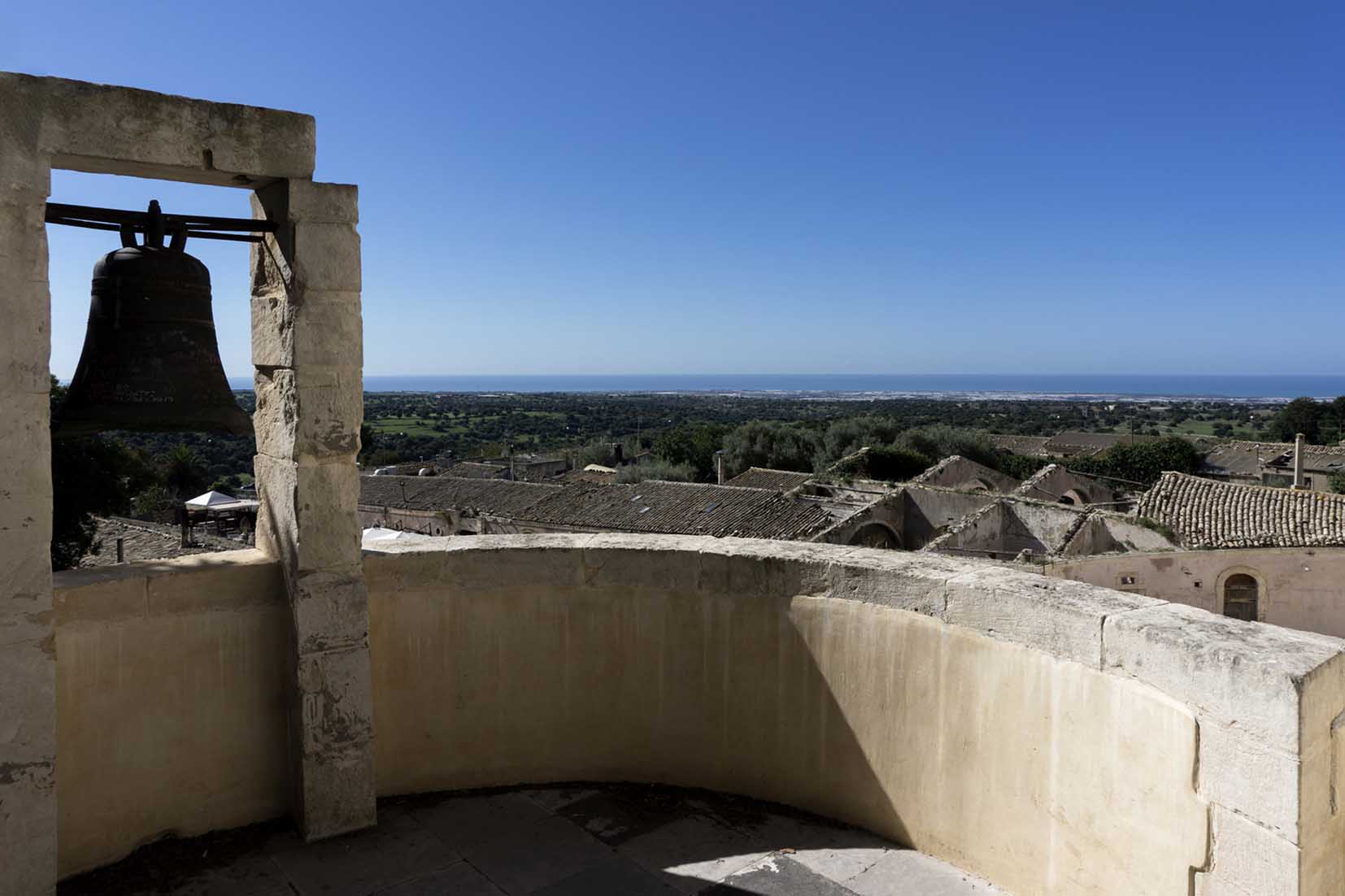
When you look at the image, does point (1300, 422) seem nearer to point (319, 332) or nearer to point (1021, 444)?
point (1021, 444)

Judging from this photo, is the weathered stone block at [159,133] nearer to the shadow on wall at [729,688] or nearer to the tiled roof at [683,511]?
the shadow on wall at [729,688]

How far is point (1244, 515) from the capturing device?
1831 cm

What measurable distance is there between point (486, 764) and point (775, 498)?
19649mm

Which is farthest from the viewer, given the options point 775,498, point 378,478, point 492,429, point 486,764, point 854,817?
point 492,429

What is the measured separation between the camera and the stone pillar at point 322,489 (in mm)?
3510

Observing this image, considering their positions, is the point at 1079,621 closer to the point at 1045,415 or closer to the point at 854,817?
the point at 854,817

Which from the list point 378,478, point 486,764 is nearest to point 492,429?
point 378,478

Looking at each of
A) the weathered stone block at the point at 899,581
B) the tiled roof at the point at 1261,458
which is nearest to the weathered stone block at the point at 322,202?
the weathered stone block at the point at 899,581

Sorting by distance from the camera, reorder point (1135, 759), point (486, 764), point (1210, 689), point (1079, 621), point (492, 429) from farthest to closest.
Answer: point (492, 429) < point (486, 764) < point (1079, 621) < point (1135, 759) < point (1210, 689)

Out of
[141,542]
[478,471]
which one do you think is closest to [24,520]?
[141,542]

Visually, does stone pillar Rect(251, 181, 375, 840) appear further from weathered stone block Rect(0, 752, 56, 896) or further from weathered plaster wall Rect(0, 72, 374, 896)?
weathered stone block Rect(0, 752, 56, 896)

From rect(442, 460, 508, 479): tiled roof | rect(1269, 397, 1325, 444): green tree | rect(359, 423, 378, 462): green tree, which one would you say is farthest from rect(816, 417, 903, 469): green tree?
rect(1269, 397, 1325, 444): green tree

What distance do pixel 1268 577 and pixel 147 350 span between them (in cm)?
1809

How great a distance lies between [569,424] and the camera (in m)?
91.6
